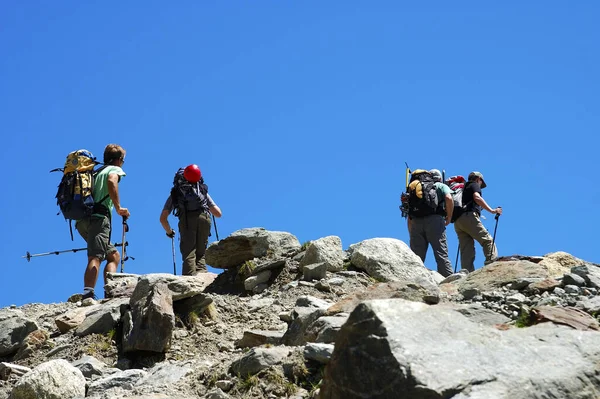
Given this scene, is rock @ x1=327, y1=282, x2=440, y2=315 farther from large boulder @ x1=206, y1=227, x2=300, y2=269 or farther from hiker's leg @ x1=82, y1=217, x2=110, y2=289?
large boulder @ x1=206, y1=227, x2=300, y2=269

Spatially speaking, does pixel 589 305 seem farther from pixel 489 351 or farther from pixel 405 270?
pixel 405 270

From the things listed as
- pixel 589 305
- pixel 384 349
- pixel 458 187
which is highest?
pixel 458 187

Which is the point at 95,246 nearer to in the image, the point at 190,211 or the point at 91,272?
the point at 91,272

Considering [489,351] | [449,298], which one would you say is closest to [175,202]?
[449,298]

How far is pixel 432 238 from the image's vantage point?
1831 centimetres

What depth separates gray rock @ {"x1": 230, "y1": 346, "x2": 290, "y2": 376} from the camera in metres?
9.16

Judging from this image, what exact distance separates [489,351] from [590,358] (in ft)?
2.98

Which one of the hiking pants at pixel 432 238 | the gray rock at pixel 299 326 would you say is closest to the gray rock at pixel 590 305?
the gray rock at pixel 299 326

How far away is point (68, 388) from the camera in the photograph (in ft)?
32.6

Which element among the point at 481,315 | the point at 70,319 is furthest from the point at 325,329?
the point at 70,319

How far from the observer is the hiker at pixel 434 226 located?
1822 cm

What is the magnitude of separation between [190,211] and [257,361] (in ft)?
25.7

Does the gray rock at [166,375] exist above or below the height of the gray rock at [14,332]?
below

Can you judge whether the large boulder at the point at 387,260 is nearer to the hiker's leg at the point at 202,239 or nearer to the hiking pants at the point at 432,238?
the hiking pants at the point at 432,238
